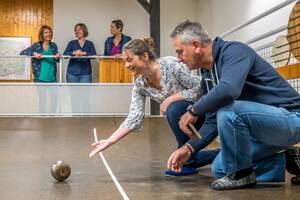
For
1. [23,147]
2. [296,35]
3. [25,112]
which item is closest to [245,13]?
[25,112]

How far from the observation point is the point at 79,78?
816 cm

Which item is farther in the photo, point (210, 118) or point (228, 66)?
point (210, 118)

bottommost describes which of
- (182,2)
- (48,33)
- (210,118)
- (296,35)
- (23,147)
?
(23,147)

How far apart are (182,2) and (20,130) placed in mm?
6459

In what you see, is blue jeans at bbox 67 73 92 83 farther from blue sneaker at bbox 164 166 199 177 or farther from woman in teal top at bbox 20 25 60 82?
blue sneaker at bbox 164 166 199 177

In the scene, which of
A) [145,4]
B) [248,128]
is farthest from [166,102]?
[145,4]

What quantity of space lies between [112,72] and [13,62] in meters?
2.76

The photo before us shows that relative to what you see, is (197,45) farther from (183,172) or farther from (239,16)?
(239,16)

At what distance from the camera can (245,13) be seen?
804 cm

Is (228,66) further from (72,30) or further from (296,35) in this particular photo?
(72,30)

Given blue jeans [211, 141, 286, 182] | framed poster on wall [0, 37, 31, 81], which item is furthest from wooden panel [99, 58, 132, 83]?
blue jeans [211, 141, 286, 182]

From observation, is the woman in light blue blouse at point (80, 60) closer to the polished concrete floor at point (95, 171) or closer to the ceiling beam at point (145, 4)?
the ceiling beam at point (145, 4)

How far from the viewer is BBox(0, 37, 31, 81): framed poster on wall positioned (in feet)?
34.2

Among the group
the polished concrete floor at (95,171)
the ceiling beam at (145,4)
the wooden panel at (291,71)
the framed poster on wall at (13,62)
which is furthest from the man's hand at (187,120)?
the framed poster on wall at (13,62)
